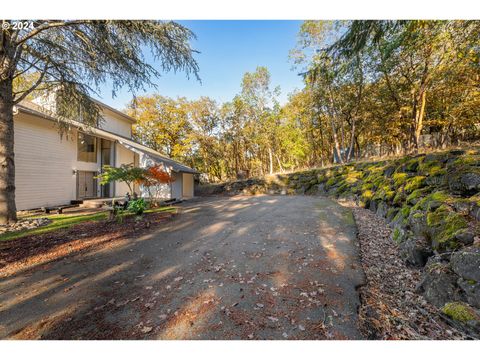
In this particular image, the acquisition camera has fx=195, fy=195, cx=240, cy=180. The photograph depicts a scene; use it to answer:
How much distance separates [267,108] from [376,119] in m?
10.9

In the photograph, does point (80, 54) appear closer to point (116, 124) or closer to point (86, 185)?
point (86, 185)

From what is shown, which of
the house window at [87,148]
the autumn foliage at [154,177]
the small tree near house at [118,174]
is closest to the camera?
the small tree near house at [118,174]

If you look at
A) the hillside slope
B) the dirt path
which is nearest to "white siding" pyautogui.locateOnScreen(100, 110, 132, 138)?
the dirt path

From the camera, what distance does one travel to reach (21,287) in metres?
3.31

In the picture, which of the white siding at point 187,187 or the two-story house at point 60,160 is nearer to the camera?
the two-story house at point 60,160

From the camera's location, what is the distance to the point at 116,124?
58.9 ft

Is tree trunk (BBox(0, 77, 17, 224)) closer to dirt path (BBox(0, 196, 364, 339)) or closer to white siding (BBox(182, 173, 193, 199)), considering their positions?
dirt path (BBox(0, 196, 364, 339))

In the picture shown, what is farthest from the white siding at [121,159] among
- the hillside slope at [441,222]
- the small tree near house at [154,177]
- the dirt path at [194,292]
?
the hillside slope at [441,222]

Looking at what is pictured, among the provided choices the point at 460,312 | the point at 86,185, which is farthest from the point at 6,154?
the point at 460,312

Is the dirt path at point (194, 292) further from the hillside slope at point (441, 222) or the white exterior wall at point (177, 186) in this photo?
the white exterior wall at point (177, 186)

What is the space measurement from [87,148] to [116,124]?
5513 mm

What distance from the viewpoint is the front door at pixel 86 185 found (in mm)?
12844

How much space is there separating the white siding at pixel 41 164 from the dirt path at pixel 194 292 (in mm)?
8508
